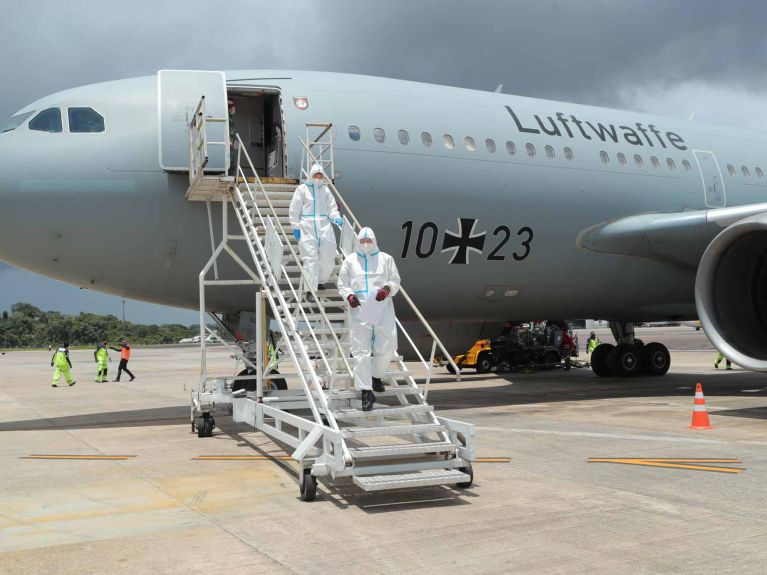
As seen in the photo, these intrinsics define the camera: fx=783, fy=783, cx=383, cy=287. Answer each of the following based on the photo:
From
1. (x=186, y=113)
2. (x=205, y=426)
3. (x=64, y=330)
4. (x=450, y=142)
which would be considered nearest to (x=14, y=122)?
(x=186, y=113)

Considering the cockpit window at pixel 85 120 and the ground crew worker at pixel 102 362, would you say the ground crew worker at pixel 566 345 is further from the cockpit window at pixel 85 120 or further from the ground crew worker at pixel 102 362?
the cockpit window at pixel 85 120

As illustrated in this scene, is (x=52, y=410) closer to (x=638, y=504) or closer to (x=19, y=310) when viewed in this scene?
(x=638, y=504)

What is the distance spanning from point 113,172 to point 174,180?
808mm

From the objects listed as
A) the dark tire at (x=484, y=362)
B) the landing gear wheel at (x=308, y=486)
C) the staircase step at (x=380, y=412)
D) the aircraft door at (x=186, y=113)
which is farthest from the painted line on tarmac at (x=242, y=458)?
the dark tire at (x=484, y=362)

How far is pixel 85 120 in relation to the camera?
1077cm

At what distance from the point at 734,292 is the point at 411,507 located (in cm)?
772

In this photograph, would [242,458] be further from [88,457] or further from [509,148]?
[509,148]

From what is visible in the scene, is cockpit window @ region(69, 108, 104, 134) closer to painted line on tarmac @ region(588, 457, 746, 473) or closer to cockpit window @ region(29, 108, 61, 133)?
cockpit window @ region(29, 108, 61, 133)

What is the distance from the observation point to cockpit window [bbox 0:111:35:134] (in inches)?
420

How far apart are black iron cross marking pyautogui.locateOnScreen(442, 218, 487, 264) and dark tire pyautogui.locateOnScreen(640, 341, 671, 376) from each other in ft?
27.6

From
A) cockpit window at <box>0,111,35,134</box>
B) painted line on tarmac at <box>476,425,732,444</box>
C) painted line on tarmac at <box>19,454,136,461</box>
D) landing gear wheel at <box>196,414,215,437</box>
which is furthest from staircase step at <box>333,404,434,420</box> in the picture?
cockpit window at <box>0,111,35,134</box>

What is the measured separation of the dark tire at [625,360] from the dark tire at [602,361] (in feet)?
0.51

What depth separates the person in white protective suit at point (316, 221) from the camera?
29.8 ft

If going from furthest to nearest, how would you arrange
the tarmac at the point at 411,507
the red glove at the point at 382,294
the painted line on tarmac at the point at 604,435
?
the painted line on tarmac at the point at 604,435, the red glove at the point at 382,294, the tarmac at the point at 411,507
